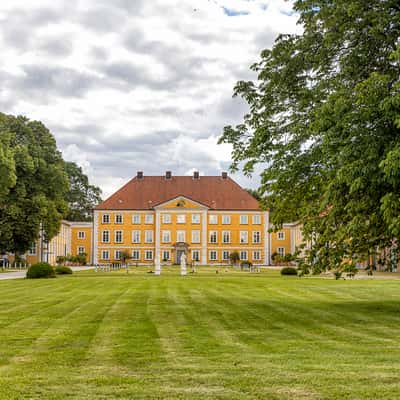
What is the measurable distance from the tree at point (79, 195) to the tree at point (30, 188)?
1507 inches

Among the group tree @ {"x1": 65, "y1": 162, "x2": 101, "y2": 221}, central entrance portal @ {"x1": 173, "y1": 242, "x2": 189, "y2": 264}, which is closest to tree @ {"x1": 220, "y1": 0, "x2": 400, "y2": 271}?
central entrance portal @ {"x1": 173, "y1": 242, "x2": 189, "y2": 264}

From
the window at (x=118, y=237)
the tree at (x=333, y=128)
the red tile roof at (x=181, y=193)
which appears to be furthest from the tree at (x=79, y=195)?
the tree at (x=333, y=128)

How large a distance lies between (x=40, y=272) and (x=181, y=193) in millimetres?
48839

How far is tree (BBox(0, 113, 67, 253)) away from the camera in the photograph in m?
45.6

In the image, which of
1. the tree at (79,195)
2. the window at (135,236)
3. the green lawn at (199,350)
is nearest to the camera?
the green lawn at (199,350)

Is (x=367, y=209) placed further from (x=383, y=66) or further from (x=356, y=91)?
(x=383, y=66)

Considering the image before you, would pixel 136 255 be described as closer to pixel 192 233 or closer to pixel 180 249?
pixel 180 249

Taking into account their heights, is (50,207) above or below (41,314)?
above

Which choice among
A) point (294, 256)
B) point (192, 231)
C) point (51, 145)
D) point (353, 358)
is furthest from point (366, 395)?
point (192, 231)

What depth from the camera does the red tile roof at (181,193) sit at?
8394 cm

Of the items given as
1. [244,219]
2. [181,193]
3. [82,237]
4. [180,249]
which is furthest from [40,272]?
[82,237]

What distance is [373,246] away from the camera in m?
→ 15.7

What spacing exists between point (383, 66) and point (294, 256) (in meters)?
5.02

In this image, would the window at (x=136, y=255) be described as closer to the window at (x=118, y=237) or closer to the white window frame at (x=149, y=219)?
the window at (x=118, y=237)
